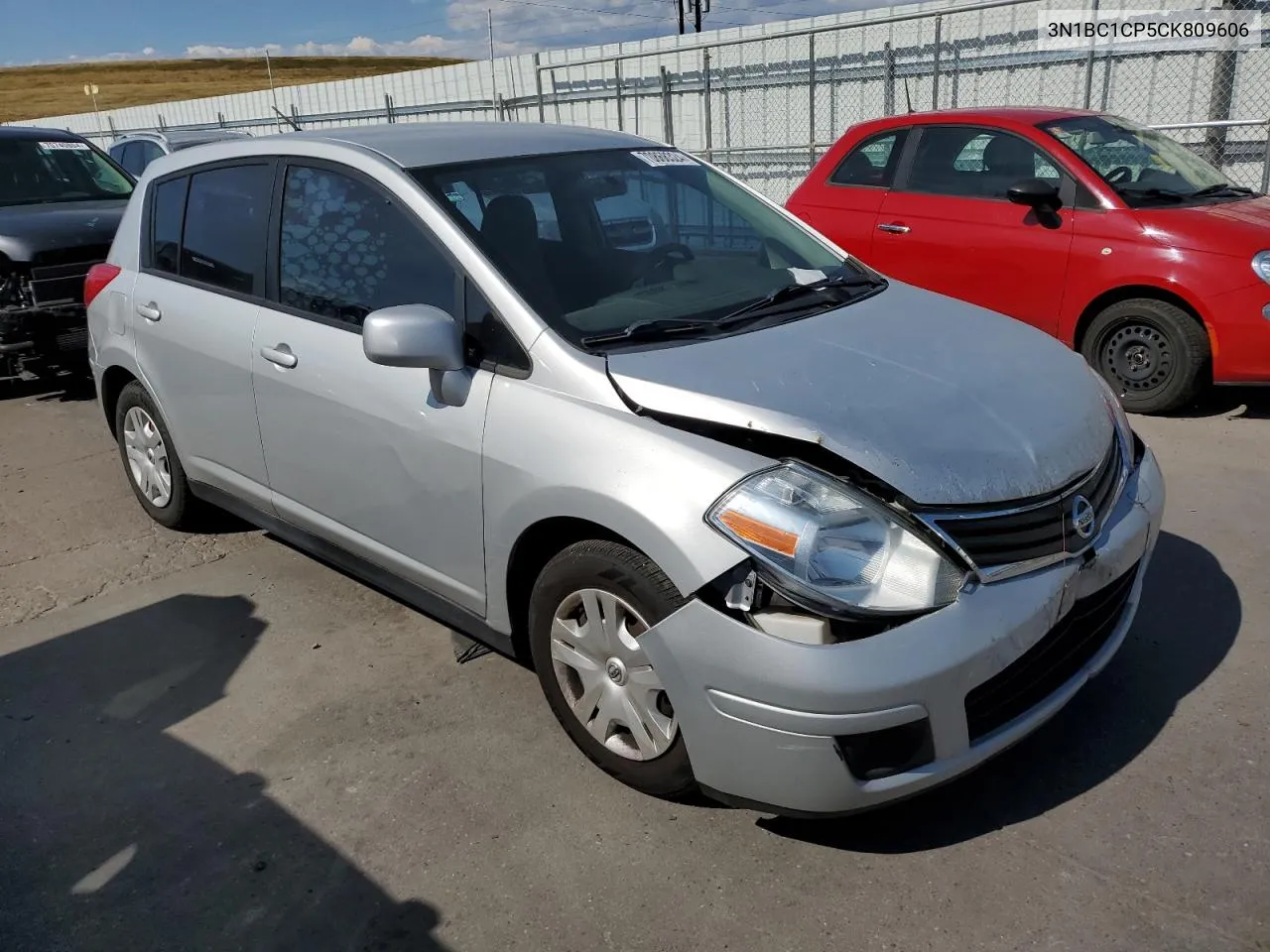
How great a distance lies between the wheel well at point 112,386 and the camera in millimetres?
4895

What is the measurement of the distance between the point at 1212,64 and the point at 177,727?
12440mm

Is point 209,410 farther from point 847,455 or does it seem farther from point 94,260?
point 94,260

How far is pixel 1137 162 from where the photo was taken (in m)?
6.38

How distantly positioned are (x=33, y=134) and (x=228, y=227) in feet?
19.8

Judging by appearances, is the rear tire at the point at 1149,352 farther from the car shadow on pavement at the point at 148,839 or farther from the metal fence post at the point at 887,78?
the metal fence post at the point at 887,78

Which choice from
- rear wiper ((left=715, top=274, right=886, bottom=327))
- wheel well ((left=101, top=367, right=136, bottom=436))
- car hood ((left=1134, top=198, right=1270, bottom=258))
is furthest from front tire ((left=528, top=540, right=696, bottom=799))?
car hood ((left=1134, top=198, right=1270, bottom=258))

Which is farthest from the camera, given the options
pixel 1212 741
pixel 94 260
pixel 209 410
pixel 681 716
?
pixel 94 260

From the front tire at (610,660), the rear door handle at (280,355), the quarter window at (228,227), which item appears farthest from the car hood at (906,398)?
the quarter window at (228,227)

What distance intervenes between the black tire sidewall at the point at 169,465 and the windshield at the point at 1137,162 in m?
5.36

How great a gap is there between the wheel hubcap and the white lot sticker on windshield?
11.0 ft

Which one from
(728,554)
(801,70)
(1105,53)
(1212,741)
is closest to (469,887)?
(728,554)

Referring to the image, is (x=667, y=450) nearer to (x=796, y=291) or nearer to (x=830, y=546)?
(x=830, y=546)

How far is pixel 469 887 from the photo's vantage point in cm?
258

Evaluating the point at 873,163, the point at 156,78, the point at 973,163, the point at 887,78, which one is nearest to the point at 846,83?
the point at 887,78
